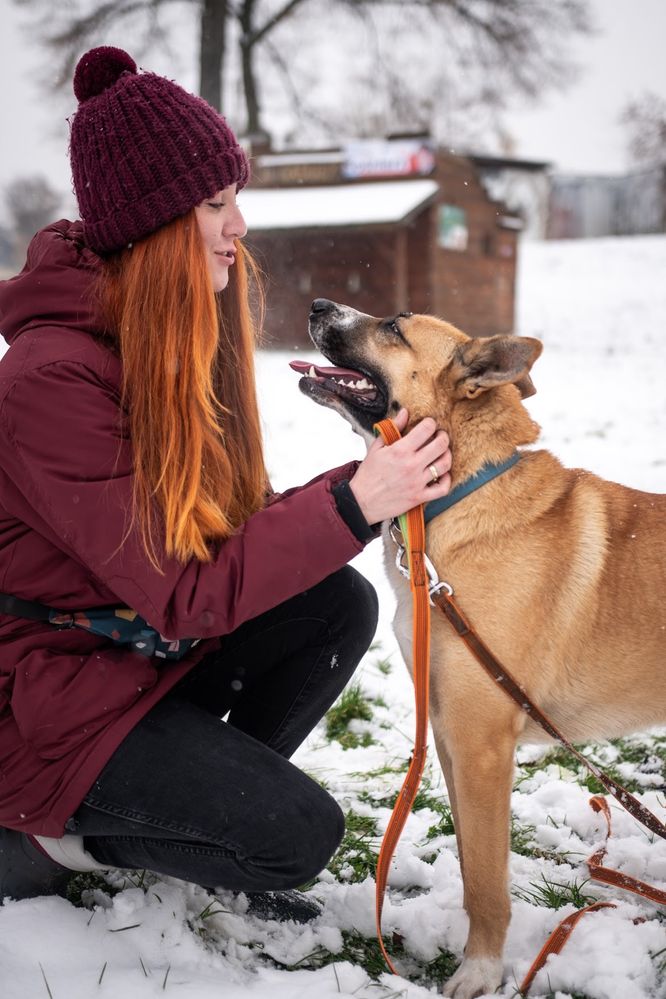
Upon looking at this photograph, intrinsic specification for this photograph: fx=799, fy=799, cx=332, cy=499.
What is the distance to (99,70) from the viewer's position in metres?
2.04

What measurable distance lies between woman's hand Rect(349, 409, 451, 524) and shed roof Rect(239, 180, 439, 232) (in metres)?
12.3

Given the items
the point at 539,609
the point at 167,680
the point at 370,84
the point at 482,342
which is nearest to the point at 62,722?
the point at 167,680

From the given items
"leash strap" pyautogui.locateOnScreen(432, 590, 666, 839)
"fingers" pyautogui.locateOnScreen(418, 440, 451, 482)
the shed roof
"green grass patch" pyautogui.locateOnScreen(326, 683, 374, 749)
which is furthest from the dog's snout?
→ the shed roof

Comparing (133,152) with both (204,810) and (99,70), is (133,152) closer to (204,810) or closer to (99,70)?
(99,70)

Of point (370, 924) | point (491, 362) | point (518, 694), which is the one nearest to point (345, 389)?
point (491, 362)

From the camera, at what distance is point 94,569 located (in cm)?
184

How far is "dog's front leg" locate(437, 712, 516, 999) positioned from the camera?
205 cm

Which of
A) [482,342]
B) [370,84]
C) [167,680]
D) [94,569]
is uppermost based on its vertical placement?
[370,84]

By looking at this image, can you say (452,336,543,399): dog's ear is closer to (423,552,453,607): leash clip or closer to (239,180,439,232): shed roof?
(423,552,453,607): leash clip

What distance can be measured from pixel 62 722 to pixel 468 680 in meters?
1.01

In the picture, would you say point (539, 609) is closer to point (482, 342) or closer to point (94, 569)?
point (482, 342)

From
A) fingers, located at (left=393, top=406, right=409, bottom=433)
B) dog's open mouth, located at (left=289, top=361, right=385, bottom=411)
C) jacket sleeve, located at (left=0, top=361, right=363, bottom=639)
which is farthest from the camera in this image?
dog's open mouth, located at (left=289, top=361, right=385, bottom=411)

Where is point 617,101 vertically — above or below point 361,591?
above

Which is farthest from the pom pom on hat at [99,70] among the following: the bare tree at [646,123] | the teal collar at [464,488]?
the bare tree at [646,123]
